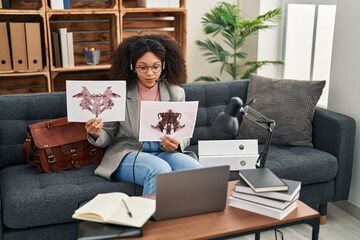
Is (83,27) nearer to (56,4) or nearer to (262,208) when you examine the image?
(56,4)

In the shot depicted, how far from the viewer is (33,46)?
3240 millimetres

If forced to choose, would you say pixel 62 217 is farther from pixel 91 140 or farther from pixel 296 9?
pixel 296 9

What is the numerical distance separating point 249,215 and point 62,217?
94cm

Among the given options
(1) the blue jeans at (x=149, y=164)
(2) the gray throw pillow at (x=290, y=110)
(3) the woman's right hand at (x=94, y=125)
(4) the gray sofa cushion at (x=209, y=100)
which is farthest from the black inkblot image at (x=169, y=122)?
(2) the gray throw pillow at (x=290, y=110)

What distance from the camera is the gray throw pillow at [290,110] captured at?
8.84 ft

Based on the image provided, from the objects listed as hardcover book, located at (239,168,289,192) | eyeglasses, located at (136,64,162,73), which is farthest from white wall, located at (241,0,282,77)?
hardcover book, located at (239,168,289,192)

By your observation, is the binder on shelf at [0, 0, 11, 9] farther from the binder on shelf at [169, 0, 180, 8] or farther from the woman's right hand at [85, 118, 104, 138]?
the woman's right hand at [85, 118, 104, 138]

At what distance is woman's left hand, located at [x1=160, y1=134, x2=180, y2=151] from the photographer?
2154 millimetres

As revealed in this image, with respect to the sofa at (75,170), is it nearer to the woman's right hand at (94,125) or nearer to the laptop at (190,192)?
the woman's right hand at (94,125)

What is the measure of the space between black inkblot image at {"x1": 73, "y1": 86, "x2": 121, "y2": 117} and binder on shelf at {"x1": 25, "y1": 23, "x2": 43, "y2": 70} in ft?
4.16

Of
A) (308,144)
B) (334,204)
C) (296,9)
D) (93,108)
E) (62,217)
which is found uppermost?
(296,9)

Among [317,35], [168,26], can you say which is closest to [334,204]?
[317,35]

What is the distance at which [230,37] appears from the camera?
3.77 meters

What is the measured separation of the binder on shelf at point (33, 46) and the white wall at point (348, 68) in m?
2.09
